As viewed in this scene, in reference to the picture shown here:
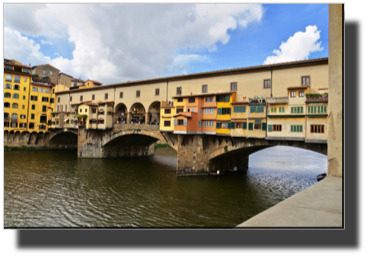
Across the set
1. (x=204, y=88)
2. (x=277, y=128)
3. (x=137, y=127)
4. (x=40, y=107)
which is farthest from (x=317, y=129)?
(x=40, y=107)

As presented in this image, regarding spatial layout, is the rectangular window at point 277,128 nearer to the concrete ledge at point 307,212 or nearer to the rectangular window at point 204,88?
the rectangular window at point 204,88

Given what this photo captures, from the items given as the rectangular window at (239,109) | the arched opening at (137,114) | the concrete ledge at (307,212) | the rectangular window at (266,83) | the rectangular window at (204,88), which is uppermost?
the rectangular window at (204,88)

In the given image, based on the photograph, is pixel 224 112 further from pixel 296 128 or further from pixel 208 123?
pixel 296 128

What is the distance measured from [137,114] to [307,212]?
34.9 m

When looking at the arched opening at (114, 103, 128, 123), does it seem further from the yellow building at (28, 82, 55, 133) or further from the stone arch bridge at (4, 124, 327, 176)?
the yellow building at (28, 82, 55, 133)

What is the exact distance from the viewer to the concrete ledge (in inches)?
120

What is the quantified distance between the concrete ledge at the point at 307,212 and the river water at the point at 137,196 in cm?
888

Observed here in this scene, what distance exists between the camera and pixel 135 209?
15.8 metres

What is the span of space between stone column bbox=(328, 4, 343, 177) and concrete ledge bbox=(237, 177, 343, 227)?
52.1 inches

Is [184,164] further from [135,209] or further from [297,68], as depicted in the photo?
[297,68]

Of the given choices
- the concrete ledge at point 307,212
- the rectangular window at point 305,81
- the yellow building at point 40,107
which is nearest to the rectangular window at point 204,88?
the rectangular window at point 305,81

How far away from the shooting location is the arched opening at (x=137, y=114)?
36.7m

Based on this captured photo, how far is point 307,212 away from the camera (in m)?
3.45
